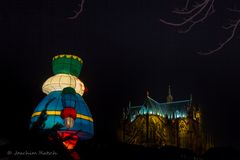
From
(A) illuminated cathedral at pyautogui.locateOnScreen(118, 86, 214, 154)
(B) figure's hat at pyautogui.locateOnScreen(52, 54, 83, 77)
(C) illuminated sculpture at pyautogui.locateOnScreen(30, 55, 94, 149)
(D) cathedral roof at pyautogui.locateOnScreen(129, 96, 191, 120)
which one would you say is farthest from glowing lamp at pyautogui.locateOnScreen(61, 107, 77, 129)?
(D) cathedral roof at pyautogui.locateOnScreen(129, 96, 191, 120)

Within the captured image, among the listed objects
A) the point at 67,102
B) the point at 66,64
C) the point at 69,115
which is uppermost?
the point at 66,64

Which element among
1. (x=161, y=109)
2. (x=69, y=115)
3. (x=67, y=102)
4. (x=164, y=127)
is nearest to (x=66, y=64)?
(x=67, y=102)

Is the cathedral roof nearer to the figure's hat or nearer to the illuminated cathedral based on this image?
the illuminated cathedral

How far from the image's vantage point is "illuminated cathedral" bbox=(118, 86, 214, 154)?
7031cm

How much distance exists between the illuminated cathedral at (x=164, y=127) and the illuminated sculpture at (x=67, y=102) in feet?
129

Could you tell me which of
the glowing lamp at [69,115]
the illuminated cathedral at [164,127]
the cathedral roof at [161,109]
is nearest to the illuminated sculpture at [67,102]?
the glowing lamp at [69,115]

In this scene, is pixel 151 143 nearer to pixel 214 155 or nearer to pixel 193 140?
pixel 193 140

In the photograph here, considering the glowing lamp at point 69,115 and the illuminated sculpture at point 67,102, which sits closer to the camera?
the glowing lamp at point 69,115

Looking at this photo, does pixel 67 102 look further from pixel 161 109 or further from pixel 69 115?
pixel 161 109

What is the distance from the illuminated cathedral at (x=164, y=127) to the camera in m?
70.3

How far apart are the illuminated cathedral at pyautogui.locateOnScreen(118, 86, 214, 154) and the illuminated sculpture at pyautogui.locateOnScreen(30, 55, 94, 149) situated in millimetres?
39312

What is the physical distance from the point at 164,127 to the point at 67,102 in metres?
46.4

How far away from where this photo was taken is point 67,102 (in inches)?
1151

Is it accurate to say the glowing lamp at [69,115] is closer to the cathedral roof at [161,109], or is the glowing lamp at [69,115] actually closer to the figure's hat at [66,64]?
the figure's hat at [66,64]
